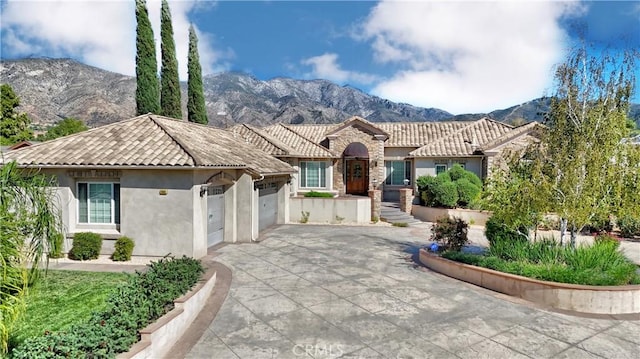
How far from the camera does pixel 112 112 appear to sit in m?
104

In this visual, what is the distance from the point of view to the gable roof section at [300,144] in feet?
92.7

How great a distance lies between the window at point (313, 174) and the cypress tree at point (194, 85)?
9559 millimetres

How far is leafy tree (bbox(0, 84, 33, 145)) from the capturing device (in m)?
43.9

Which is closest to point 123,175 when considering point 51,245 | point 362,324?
point 51,245

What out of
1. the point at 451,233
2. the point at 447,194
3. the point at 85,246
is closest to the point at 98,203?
the point at 85,246

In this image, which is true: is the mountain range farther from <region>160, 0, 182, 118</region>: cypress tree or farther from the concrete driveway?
the concrete driveway

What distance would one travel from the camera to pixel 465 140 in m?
28.7

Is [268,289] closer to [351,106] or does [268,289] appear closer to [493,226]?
[493,226]

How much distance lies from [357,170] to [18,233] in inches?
1093

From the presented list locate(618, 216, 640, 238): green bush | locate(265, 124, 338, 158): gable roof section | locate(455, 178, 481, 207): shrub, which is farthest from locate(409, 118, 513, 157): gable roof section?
locate(618, 216, 640, 238): green bush

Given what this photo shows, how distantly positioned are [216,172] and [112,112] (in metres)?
105

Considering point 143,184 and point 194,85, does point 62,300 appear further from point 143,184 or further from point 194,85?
point 194,85

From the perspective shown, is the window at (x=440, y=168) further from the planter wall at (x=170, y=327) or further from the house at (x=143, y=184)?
the planter wall at (x=170, y=327)

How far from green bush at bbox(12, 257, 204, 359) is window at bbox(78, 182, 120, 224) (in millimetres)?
6292
